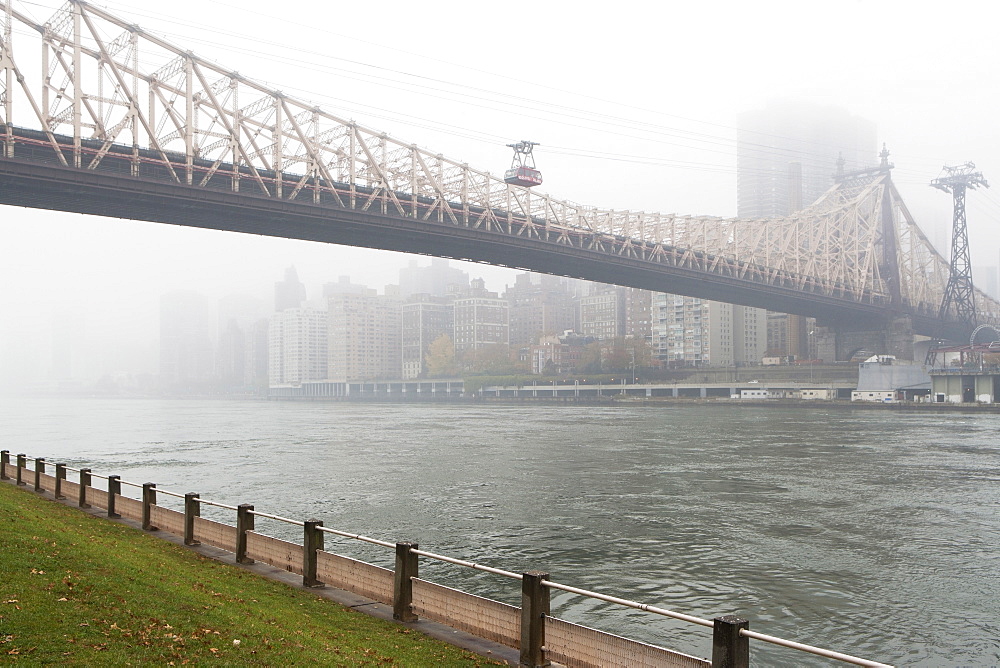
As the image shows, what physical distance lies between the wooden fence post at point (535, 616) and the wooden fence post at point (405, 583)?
213cm

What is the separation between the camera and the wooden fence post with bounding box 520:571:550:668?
380 inches

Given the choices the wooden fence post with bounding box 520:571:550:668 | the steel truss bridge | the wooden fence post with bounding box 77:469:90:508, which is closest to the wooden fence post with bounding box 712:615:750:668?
the wooden fence post with bounding box 520:571:550:668

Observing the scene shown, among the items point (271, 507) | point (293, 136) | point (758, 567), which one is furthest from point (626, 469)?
point (293, 136)

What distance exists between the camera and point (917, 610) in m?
17.0

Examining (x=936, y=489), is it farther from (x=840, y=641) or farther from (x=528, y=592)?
(x=528, y=592)

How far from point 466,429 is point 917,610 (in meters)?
62.2

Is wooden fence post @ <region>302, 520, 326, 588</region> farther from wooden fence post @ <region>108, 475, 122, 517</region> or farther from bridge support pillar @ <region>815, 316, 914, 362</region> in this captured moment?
bridge support pillar @ <region>815, 316, 914, 362</region>

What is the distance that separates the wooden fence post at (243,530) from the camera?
575 inches

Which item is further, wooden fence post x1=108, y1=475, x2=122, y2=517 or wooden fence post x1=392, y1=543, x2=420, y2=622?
wooden fence post x1=108, y1=475, x2=122, y2=517

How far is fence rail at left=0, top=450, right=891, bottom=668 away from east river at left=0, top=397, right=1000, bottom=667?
4.92 metres

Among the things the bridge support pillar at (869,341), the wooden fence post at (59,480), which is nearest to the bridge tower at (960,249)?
the bridge support pillar at (869,341)

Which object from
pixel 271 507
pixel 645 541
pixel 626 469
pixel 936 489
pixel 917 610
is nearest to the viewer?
pixel 917 610

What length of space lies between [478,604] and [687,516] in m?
18.2

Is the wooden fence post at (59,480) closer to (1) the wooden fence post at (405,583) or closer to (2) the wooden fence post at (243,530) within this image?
(2) the wooden fence post at (243,530)
